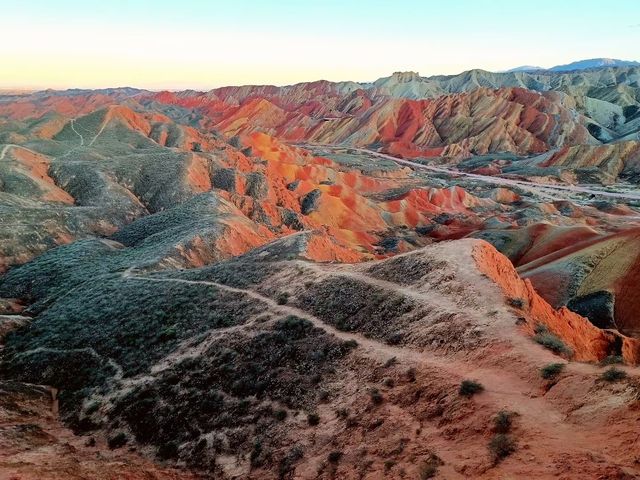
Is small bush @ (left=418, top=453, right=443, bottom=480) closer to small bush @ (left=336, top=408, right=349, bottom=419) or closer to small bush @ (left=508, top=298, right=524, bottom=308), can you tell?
small bush @ (left=336, top=408, right=349, bottom=419)

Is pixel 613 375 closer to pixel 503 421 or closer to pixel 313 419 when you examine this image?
pixel 503 421

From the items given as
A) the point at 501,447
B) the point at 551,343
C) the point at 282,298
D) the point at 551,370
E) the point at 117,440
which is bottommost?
the point at 117,440

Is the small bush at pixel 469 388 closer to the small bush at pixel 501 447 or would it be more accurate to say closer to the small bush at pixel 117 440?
the small bush at pixel 501 447

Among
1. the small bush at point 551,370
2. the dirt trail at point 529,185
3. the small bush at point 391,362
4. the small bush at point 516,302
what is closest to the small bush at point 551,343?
the small bush at point 551,370

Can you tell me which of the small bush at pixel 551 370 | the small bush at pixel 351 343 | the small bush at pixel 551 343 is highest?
the small bush at pixel 551 343

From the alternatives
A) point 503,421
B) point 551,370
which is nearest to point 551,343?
point 551,370

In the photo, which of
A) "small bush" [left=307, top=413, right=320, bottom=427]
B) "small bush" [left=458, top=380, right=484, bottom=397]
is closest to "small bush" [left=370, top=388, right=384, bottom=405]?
"small bush" [left=307, top=413, right=320, bottom=427]
